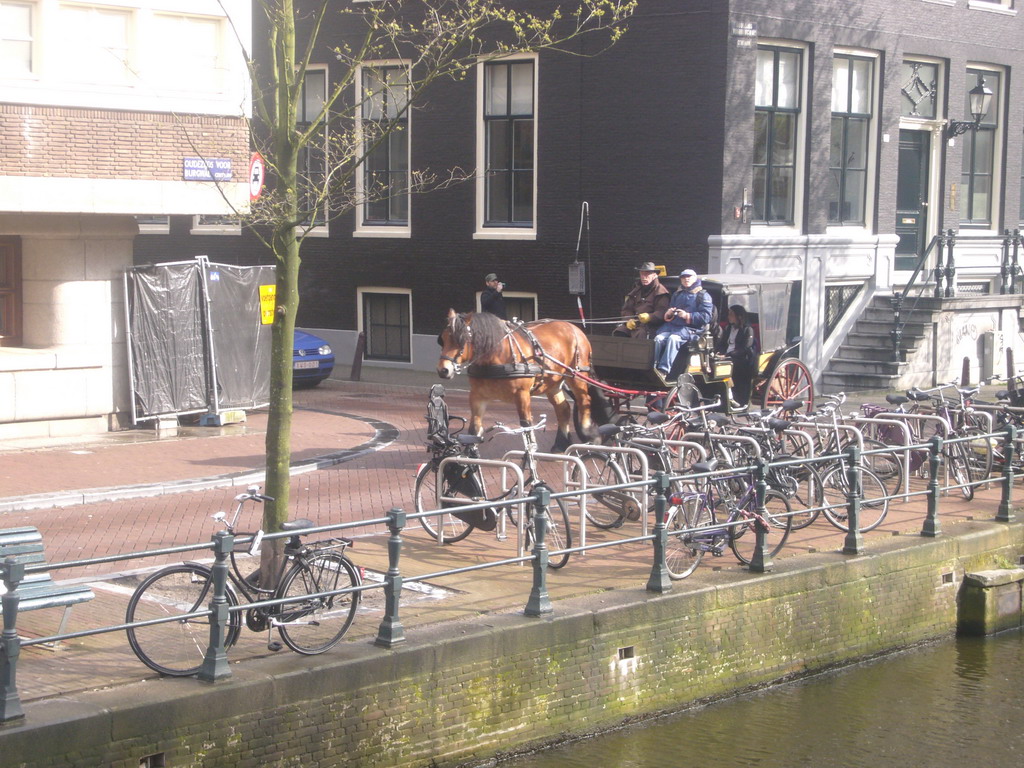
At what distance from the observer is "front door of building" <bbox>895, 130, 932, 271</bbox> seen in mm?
26719

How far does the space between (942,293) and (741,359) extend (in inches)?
397

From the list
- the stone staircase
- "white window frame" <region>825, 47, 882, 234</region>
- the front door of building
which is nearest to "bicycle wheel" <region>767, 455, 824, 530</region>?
the stone staircase

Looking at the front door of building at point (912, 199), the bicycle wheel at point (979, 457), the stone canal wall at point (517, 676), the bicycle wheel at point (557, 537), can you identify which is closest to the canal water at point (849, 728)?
the stone canal wall at point (517, 676)

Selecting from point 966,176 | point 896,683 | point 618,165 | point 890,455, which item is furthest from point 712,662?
point 966,176

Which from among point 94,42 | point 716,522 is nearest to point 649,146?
point 94,42

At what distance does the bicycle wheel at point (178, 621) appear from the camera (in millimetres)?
6961

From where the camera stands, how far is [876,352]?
24078 millimetres

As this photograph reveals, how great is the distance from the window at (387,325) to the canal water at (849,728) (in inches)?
733

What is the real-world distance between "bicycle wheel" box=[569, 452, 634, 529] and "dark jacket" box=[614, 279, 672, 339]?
12.5 feet

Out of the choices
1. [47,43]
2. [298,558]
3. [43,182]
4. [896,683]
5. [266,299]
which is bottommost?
[896,683]

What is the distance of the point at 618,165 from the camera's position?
79.5 ft

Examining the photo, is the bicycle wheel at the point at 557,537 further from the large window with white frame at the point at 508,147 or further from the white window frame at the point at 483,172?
the large window with white frame at the point at 508,147

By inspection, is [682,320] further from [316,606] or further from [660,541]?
[316,606]

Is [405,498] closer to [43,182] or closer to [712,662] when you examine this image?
[712,662]
